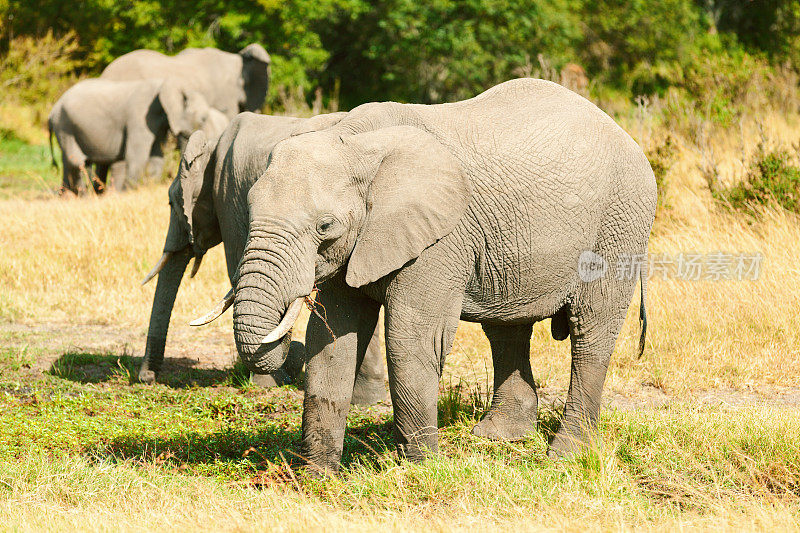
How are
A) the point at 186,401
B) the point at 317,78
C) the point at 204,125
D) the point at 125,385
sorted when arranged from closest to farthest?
1. the point at 186,401
2. the point at 125,385
3. the point at 204,125
4. the point at 317,78

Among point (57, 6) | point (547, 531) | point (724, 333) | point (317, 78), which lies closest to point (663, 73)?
point (317, 78)

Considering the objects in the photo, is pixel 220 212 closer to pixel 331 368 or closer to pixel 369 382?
pixel 369 382

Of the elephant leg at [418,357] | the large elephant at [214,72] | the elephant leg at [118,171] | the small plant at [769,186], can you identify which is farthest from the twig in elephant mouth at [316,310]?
the large elephant at [214,72]

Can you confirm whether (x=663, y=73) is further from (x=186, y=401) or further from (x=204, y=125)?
(x=186, y=401)

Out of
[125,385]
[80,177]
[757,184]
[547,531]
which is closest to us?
[547,531]

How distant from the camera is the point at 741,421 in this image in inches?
221

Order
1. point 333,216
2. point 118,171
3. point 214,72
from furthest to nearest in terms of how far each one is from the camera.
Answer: point 214,72
point 118,171
point 333,216

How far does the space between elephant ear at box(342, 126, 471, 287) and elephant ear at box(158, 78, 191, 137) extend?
9.77m

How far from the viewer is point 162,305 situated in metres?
7.55

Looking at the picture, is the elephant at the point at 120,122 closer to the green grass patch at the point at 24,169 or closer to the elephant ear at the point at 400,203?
the green grass patch at the point at 24,169

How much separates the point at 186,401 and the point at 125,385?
2.46ft

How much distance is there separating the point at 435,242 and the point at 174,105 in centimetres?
1023

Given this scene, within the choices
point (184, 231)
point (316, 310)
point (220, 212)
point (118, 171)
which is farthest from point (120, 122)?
point (316, 310)

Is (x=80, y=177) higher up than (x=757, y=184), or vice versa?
(x=757, y=184)
